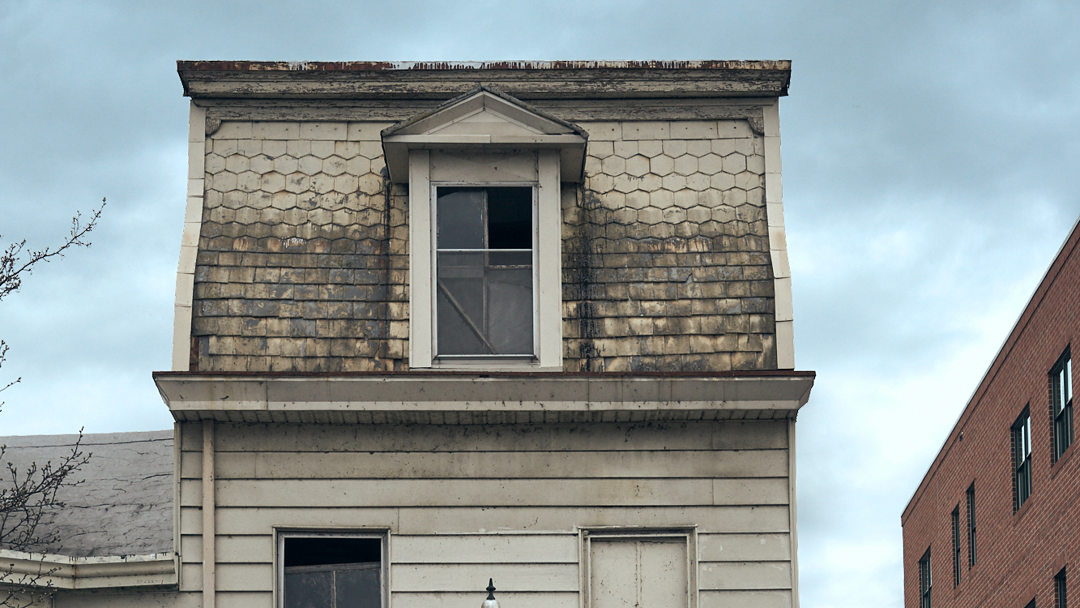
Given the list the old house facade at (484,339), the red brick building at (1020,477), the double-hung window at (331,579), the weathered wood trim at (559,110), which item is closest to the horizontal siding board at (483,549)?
the old house facade at (484,339)

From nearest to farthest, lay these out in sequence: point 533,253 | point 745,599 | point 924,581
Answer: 1. point 745,599
2. point 533,253
3. point 924,581

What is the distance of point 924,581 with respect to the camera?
58.0 meters

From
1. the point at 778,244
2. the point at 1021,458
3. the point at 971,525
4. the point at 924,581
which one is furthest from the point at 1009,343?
the point at 778,244

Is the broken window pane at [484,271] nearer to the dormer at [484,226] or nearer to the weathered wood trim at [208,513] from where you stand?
the dormer at [484,226]

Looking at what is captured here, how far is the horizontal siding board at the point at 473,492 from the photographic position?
54.2ft

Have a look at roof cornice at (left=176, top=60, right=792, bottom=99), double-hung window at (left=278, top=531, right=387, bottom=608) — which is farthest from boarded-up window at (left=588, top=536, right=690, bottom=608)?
roof cornice at (left=176, top=60, right=792, bottom=99)

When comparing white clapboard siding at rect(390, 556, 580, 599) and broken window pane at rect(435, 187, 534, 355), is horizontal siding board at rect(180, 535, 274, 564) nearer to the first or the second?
white clapboard siding at rect(390, 556, 580, 599)

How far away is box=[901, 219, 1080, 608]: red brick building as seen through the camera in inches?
1535

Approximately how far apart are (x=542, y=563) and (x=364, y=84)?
17.5 ft

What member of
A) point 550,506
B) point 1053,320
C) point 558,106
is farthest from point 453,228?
point 1053,320

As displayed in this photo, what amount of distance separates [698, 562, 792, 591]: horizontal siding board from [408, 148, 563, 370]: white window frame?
7.95 ft

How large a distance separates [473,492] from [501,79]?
442 cm

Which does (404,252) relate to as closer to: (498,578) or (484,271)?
(484,271)

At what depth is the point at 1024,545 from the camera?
4350 cm
